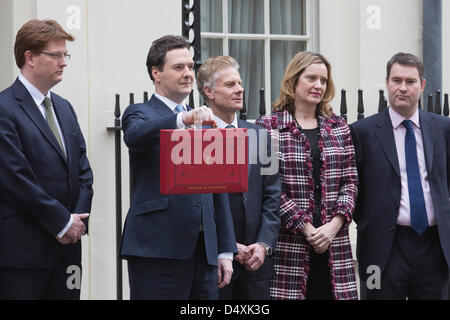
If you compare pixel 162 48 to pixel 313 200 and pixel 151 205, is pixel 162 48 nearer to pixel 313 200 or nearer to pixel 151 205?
pixel 151 205

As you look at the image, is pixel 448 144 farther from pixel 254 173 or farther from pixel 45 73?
pixel 45 73

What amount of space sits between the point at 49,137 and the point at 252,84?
10.9 ft

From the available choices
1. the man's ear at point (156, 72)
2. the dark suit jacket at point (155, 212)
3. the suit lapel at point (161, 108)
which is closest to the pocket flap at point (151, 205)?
the dark suit jacket at point (155, 212)

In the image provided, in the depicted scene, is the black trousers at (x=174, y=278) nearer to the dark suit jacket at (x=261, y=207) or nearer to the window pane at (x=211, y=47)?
the dark suit jacket at (x=261, y=207)

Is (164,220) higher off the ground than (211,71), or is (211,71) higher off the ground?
(211,71)

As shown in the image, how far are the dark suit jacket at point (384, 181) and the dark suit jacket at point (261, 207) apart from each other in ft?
1.97

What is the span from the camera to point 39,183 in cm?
406

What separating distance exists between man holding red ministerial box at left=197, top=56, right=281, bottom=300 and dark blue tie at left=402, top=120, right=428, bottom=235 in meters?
0.79

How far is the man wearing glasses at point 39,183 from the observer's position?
397cm

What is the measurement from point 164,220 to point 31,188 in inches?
26.1

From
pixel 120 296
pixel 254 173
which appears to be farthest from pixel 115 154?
pixel 254 173

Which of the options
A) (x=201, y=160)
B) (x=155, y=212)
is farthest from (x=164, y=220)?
(x=201, y=160)

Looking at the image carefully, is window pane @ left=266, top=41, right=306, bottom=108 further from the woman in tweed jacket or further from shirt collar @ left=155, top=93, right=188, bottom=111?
shirt collar @ left=155, top=93, right=188, bottom=111

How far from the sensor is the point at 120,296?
5.79 metres
